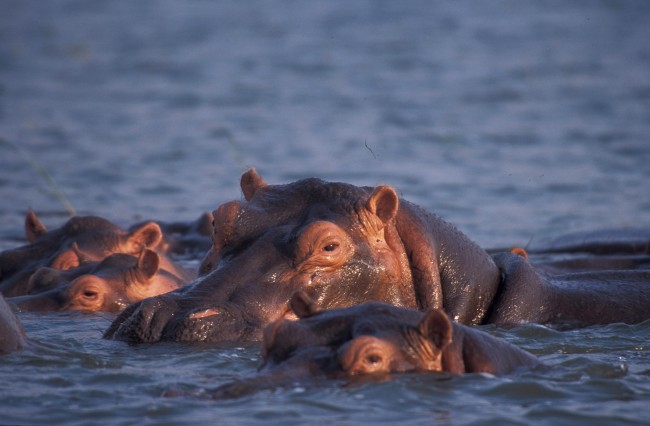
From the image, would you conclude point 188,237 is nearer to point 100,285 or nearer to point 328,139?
point 100,285

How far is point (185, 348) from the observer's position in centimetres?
660

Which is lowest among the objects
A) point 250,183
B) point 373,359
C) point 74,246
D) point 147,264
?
point 373,359

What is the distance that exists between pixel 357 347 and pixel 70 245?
→ 510 cm

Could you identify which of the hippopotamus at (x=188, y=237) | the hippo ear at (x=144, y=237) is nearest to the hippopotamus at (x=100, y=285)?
the hippo ear at (x=144, y=237)

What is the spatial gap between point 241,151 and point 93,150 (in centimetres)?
209

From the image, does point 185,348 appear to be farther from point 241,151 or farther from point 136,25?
point 136,25

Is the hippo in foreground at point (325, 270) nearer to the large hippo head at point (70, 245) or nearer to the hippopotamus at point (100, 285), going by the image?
the hippopotamus at point (100, 285)

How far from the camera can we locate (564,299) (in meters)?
7.87

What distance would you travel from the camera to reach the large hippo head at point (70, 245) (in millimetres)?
10039

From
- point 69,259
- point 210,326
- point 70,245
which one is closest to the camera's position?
point 210,326

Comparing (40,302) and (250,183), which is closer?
(250,183)

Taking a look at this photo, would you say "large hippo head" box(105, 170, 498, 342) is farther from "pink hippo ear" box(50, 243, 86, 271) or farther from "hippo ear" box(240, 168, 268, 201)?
"pink hippo ear" box(50, 243, 86, 271)

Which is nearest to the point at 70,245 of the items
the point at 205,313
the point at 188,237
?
the point at 188,237

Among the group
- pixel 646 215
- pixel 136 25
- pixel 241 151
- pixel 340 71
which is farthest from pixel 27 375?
pixel 136 25
